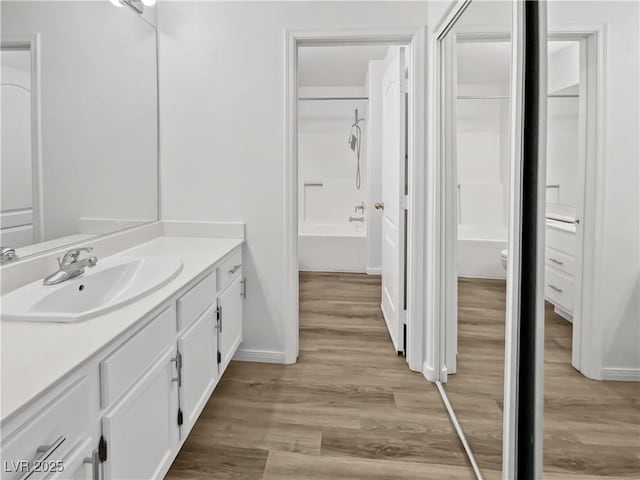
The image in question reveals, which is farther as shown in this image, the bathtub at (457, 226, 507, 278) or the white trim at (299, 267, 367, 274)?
the white trim at (299, 267, 367, 274)

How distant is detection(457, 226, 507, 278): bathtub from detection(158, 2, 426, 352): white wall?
112 cm

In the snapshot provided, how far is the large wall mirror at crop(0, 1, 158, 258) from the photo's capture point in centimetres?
151

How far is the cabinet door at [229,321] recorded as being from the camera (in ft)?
7.16

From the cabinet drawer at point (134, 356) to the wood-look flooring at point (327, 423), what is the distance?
0.63 m

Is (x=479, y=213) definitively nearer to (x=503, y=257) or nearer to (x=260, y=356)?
(x=503, y=257)

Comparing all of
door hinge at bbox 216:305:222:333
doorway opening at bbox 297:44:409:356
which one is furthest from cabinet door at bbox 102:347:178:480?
doorway opening at bbox 297:44:409:356

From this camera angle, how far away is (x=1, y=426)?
28.8 inches

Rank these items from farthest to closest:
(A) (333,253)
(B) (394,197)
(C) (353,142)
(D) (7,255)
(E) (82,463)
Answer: (C) (353,142) < (A) (333,253) < (B) (394,197) < (D) (7,255) < (E) (82,463)

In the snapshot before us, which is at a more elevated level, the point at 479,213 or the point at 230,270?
the point at 479,213

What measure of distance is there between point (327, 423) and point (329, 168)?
4.41m

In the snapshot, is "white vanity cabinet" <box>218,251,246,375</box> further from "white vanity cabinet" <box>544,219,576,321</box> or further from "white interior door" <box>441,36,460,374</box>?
"white vanity cabinet" <box>544,219,576,321</box>

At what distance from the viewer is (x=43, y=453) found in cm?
85

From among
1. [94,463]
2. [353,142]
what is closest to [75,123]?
[94,463]

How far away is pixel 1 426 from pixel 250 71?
7.44ft
